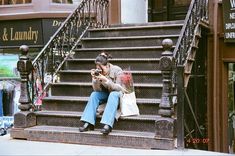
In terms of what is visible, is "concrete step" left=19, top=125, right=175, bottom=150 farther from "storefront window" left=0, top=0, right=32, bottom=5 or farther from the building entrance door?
the building entrance door

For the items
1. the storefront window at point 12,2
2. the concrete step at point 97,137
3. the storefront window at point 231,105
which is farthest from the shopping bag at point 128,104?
the storefront window at point 12,2

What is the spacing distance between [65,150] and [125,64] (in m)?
2.73

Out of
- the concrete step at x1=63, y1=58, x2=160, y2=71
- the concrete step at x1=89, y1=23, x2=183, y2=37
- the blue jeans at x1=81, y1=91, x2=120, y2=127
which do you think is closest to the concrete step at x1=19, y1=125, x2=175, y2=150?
the blue jeans at x1=81, y1=91, x2=120, y2=127

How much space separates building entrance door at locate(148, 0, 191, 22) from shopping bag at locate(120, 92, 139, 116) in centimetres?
520

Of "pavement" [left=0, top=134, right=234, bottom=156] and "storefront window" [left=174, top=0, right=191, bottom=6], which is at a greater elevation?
"storefront window" [left=174, top=0, right=191, bottom=6]

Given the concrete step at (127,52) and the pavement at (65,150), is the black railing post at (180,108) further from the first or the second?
the concrete step at (127,52)

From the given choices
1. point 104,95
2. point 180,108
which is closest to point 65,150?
point 104,95

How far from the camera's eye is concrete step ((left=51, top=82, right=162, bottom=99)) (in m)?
7.86

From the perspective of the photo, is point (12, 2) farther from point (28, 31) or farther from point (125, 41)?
point (125, 41)

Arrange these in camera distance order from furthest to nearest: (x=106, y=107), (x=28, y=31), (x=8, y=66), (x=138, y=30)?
(x=28, y=31) < (x=8, y=66) < (x=138, y=30) < (x=106, y=107)

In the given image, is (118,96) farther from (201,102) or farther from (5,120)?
(5,120)

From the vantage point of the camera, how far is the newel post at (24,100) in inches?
310

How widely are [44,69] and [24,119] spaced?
136cm

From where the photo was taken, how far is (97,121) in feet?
24.7
